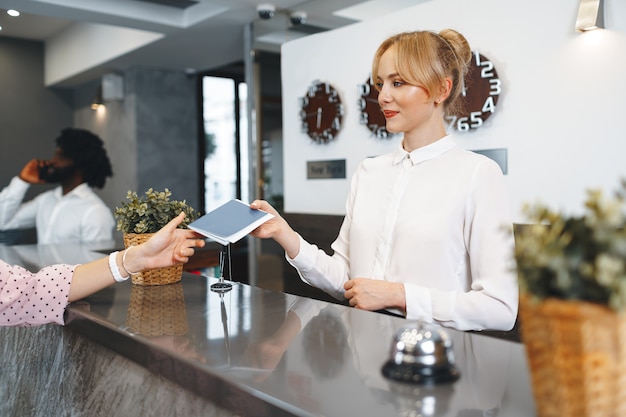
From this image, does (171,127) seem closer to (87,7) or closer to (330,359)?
(87,7)

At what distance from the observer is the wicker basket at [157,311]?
1394 mm

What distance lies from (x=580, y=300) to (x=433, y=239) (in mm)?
1093

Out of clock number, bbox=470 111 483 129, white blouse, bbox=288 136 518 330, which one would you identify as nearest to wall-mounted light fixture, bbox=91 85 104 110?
clock number, bbox=470 111 483 129

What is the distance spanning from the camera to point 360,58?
461 centimetres

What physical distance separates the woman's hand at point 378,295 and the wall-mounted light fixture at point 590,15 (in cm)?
212

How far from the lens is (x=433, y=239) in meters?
1.75

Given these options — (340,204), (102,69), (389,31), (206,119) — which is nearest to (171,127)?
(206,119)

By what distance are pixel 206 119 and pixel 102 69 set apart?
61.2 inches

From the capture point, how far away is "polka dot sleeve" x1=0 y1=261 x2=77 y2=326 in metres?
1.60

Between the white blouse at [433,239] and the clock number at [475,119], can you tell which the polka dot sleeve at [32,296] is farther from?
the clock number at [475,119]

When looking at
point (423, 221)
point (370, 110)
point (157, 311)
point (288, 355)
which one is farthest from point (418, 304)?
point (370, 110)

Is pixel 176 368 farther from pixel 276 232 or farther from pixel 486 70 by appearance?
pixel 486 70

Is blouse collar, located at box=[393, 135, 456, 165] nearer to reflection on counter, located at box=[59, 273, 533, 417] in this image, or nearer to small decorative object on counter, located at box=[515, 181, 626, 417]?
reflection on counter, located at box=[59, 273, 533, 417]

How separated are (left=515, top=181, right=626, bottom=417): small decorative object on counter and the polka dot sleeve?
1.37 meters
